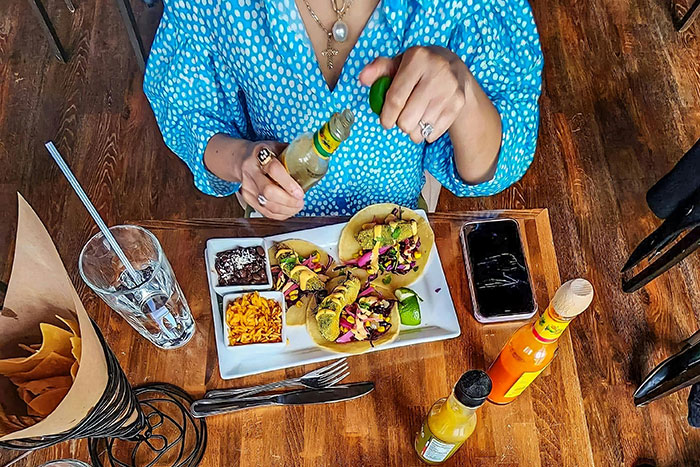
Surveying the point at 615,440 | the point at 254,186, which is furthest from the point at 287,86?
the point at 615,440

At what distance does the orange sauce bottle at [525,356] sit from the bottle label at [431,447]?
12 cm

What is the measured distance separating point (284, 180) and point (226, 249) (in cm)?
25

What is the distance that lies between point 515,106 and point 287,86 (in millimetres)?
418

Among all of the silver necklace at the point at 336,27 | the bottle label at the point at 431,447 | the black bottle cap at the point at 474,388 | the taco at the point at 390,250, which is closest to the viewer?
the black bottle cap at the point at 474,388

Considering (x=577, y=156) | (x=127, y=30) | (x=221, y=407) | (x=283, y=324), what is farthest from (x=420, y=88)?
(x=127, y=30)

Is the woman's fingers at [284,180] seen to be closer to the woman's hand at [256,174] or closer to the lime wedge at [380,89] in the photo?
the woman's hand at [256,174]

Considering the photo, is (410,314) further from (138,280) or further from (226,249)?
(138,280)

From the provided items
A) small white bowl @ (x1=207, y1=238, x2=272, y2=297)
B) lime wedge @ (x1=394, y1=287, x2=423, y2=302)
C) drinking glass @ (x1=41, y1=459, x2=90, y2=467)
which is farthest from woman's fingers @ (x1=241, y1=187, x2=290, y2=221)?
drinking glass @ (x1=41, y1=459, x2=90, y2=467)

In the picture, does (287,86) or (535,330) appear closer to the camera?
(535,330)

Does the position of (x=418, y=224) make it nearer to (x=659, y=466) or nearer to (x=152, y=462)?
(x=152, y=462)

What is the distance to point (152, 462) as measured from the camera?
1.00 m

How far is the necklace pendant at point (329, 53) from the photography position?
109 cm

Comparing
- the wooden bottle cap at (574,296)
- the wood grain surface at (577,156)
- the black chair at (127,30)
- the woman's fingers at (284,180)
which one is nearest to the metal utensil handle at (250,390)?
the woman's fingers at (284,180)

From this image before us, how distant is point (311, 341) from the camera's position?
3.62 feet
